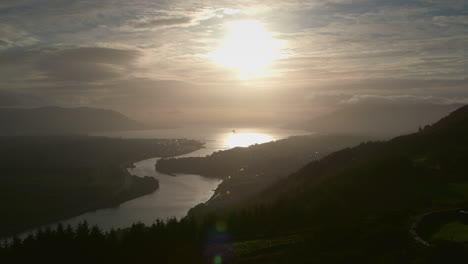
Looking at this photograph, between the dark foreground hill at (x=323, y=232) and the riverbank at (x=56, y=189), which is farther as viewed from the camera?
the riverbank at (x=56, y=189)

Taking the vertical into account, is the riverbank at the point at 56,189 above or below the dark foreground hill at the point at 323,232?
below

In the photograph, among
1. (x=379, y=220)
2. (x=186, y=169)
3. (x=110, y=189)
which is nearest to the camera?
(x=379, y=220)

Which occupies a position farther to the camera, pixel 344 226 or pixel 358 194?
pixel 358 194

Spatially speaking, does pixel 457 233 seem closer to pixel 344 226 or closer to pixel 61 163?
pixel 344 226

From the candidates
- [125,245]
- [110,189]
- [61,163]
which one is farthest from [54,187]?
[125,245]

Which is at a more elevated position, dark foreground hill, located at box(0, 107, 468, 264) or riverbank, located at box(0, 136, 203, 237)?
dark foreground hill, located at box(0, 107, 468, 264)

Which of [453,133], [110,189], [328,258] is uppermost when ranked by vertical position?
[453,133]

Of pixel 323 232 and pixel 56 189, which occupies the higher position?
pixel 323 232

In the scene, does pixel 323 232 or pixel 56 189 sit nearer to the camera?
pixel 323 232
